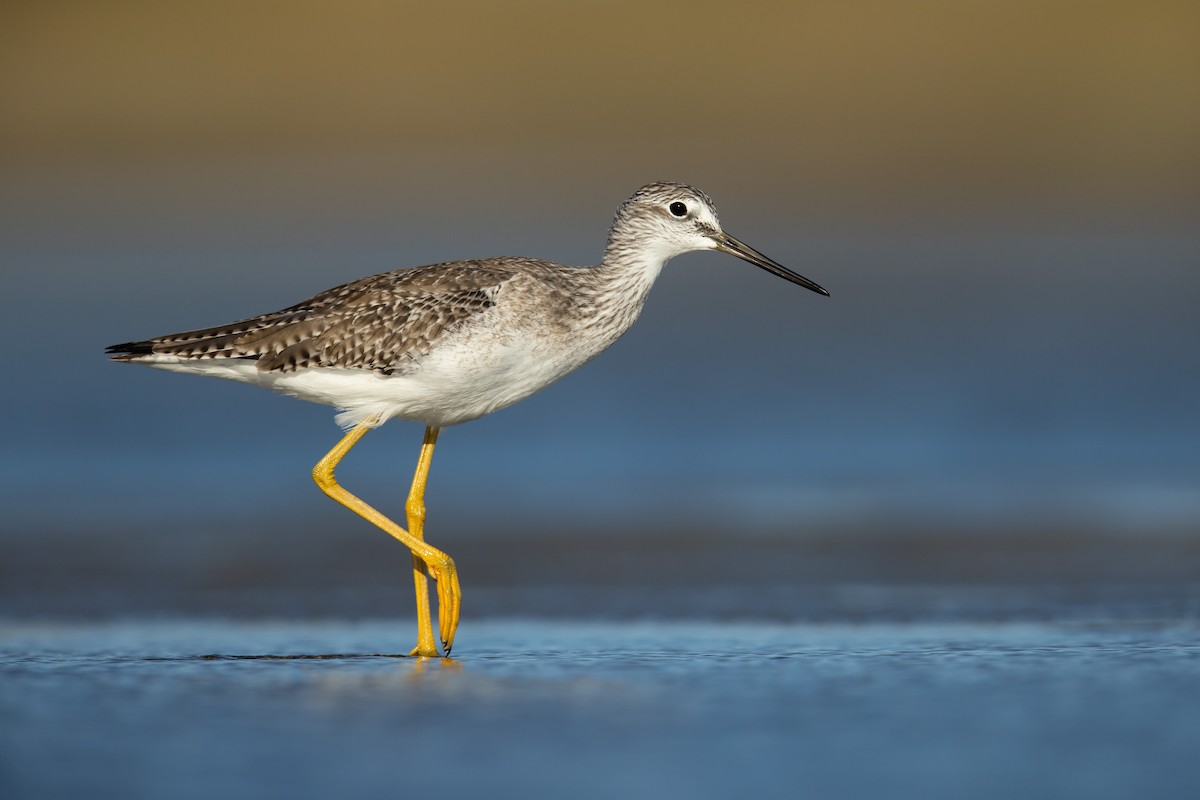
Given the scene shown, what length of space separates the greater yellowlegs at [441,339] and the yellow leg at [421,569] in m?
0.01

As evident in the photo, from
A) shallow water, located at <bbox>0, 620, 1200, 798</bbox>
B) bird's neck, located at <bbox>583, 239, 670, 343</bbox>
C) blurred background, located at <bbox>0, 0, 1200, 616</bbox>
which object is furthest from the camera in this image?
blurred background, located at <bbox>0, 0, 1200, 616</bbox>

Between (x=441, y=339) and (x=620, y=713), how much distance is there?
9.93 feet

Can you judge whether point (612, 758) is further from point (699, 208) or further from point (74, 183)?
point (74, 183)

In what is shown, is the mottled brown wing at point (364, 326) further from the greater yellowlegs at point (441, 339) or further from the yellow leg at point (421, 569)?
the yellow leg at point (421, 569)

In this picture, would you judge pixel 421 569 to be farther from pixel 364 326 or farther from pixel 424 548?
pixel 364 326

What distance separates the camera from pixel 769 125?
3394 centimetres

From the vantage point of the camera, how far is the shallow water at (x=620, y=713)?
23.1ft

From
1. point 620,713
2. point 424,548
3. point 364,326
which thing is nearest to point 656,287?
point 364,326

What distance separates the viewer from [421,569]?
10.8 meters

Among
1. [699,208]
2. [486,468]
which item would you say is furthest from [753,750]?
[486,468]

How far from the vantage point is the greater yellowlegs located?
10422 millimetres

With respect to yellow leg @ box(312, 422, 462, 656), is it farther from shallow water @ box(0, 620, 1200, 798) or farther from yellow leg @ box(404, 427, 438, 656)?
shallow water @ box(0, 620, 1200, 798)

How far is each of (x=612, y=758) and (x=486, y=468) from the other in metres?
9.86

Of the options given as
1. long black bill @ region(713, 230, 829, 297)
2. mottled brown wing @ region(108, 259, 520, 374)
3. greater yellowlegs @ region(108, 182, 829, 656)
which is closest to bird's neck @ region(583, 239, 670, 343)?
greater yellowlegs @ region(108, 182, 829, 656)
